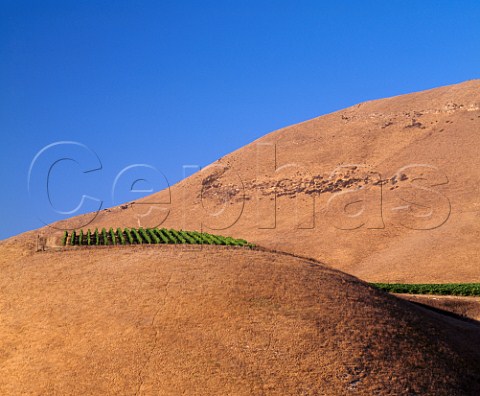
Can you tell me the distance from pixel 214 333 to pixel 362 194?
1701 inches

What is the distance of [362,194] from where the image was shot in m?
59.3

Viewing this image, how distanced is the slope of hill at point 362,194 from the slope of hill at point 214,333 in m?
21.0

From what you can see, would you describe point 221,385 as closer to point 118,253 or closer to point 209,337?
point 209,337

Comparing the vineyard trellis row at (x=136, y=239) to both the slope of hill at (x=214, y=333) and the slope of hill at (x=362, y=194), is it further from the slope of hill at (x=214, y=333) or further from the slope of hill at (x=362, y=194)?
the slope of hill at (x=362, y=194)

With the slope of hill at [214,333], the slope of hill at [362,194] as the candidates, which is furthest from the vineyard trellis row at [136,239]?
the slope of hill at [362,194]

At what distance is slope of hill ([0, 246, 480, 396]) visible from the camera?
54.9ft

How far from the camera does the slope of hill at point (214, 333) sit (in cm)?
1673

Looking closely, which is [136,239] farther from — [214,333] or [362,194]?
[362,194]

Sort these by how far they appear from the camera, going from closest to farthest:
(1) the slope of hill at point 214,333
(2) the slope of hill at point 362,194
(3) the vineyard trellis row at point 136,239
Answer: (1) the slope of hill at point 214,333 < (3) the vineyard trellis row at point 136,239 < (2) the slope of hill at point 362,194

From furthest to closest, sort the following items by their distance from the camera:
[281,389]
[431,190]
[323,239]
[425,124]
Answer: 1. [425,124]
2. [431,190]
3. [323,239]
4. [281,389]

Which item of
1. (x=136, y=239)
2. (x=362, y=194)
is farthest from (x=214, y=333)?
(x=362, y=194)

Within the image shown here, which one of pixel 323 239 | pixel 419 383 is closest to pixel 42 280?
pixel 419 383

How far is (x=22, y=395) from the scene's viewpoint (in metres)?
16.9

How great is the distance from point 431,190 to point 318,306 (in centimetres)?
3968
